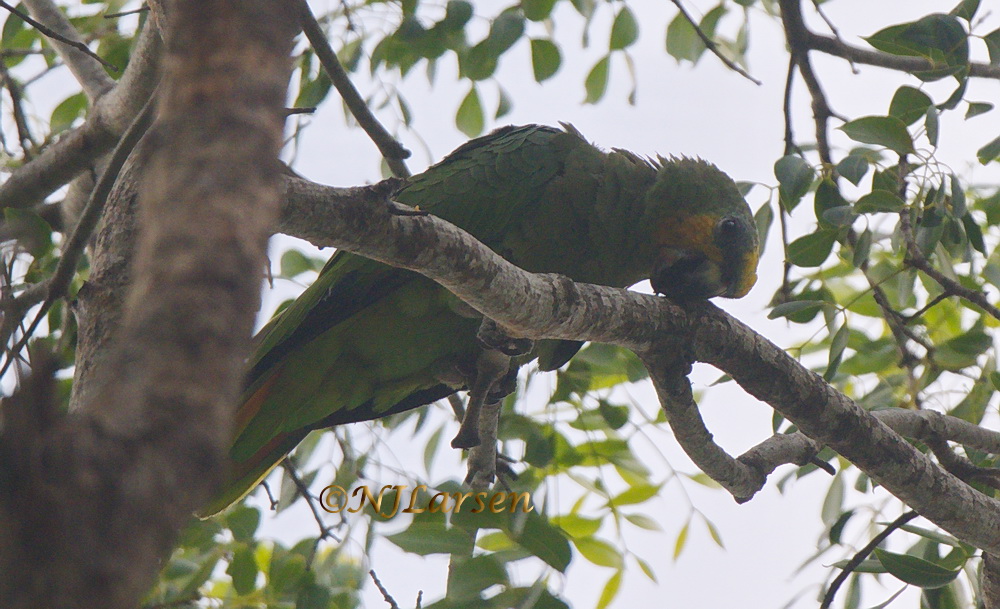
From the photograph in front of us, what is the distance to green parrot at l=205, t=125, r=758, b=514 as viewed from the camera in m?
2.73

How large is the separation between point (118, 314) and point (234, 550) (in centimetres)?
108

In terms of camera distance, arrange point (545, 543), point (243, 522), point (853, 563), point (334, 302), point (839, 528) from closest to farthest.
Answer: point (545, 543) → point (853, 563) → point (839, 528) → point (334, 302) → point (243, 522)

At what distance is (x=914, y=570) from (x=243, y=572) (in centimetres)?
196

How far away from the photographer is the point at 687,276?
271 centimetres

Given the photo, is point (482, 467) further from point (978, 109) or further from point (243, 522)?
point (978, 109)

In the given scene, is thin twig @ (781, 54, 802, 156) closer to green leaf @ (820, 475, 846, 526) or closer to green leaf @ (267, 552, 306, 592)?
green leaf @ (820, 475, 846, 526)

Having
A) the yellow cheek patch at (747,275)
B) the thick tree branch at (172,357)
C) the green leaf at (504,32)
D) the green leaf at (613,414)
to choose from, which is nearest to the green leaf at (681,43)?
the green leaf at (504,32)

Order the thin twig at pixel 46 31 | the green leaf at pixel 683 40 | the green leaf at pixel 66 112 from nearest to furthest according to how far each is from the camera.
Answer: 1. the thin twig at pixel 46 31
2. the green leaf at pixel 683 40
3. the green leaf at pixel 66 112

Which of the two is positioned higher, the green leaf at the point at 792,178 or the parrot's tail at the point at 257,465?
the green leaf at the point at 792,178

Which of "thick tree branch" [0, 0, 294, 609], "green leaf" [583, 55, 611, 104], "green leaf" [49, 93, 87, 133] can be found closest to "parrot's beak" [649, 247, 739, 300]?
"green leaf" [583, 55, 611, 104]

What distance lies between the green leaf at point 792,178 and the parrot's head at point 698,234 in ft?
1.33

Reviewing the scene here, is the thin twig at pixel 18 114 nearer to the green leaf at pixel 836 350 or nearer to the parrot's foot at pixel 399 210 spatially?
the parrot's foot at pixel 399 210

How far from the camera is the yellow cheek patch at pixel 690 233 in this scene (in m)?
2.87

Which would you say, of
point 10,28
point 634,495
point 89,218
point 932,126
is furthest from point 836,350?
point 10,28
